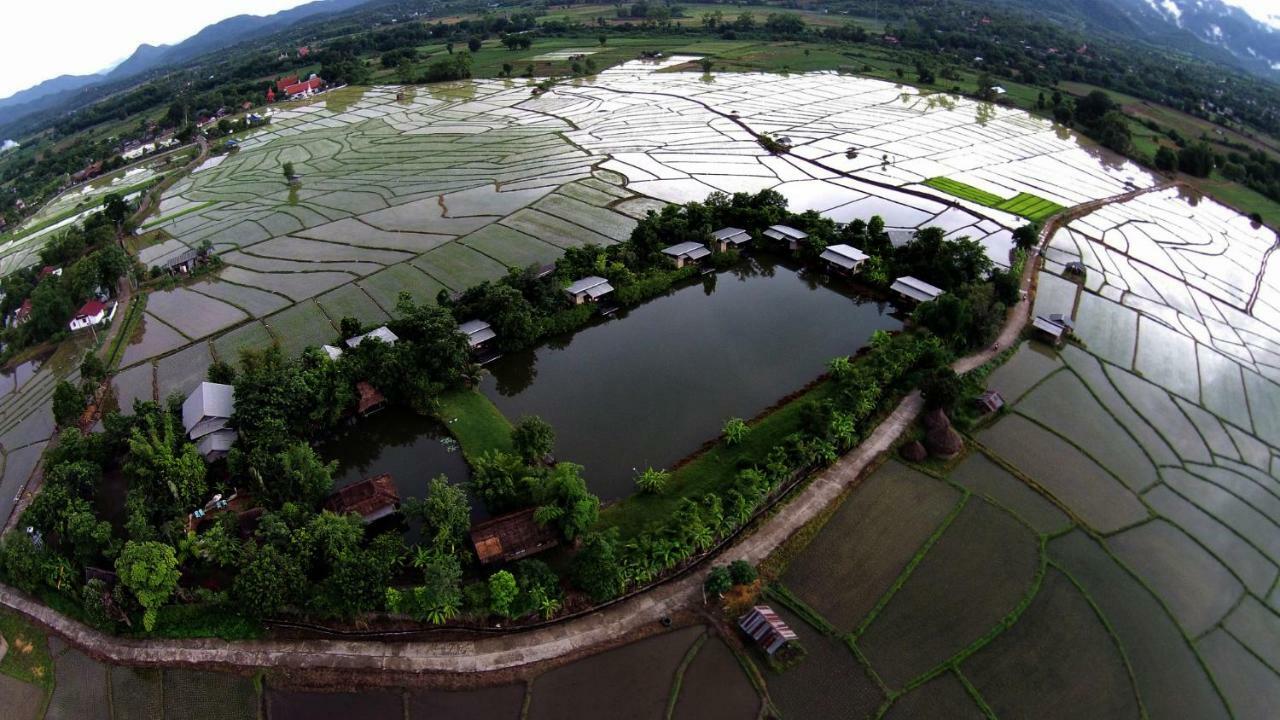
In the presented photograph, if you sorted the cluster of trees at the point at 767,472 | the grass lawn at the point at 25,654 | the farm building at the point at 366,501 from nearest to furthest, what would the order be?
the grass lawn at the point at 25,654, the cluster of trees at the point at 767,472, the farm building at the point at 366,501

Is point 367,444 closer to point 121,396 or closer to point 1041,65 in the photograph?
point 121,396

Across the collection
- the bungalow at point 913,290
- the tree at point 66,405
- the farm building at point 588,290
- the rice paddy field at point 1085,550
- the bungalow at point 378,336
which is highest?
the tree at point 66,405

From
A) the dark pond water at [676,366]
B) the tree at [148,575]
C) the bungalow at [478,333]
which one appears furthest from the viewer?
the bungalow at [478,333]

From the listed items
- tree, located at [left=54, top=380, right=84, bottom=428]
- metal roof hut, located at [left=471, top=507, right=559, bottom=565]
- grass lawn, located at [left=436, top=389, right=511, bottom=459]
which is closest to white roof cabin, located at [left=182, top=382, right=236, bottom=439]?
tree, located at [left=54, top=380, right=84, bottom=428]

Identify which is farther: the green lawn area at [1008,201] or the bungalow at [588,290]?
the green lawn area at [1008,201]

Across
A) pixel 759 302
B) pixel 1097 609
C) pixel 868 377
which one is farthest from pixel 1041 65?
pixel 1097 609

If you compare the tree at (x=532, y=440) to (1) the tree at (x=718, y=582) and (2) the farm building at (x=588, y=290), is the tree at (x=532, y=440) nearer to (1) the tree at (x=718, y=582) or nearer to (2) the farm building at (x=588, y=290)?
(1) the tree at (x=718, y=582)

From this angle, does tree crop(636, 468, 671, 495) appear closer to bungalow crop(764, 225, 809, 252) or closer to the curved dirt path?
the curved dirt path

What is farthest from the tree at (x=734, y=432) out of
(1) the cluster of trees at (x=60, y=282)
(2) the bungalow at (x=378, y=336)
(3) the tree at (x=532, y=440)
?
(1) the cluster of trees at (x=60, y=282)
